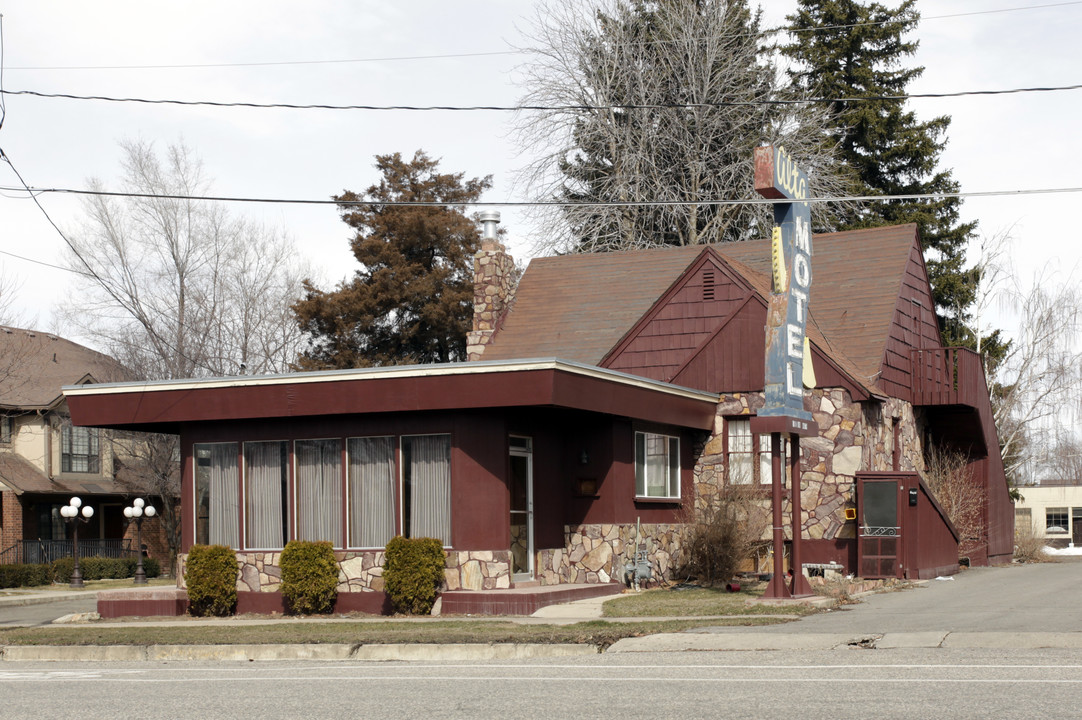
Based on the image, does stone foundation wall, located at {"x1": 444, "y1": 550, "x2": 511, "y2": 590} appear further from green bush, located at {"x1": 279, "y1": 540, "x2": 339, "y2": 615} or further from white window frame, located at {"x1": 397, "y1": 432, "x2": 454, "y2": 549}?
green bush, located at {"x1": 279, "y1": 540, "x2": 339, "y2": 615}

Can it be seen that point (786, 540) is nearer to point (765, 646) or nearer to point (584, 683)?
point (765, 646)

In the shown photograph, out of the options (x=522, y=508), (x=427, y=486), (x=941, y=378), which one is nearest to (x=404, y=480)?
(x=427, y=486)

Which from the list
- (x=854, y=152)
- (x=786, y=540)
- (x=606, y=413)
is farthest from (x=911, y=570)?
(x=854, y=152)

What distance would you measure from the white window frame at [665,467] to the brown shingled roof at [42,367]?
24.7 meters

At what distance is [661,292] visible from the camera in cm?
2925

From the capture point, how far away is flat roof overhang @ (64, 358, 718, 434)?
748 inches

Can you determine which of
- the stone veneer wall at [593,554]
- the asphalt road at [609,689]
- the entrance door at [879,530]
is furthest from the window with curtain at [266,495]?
the entrance door at [879,530]

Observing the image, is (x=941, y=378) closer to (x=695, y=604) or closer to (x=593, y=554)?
(x=593, y=554)

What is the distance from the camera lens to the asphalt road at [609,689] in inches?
354

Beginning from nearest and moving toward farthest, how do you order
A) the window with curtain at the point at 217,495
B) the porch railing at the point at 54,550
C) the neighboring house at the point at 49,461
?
the window with curtain at the point at 217,495 < the porch railing at the point at 54,550 < the neighboring house at the point at 49,461

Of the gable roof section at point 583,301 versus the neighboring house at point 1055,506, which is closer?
the gable roof section at point 583,301

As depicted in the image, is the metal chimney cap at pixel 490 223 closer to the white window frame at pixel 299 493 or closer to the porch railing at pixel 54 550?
the white window frame at pixel 299 493

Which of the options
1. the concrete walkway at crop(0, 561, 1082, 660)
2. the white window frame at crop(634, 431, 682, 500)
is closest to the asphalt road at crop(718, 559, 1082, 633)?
the concrete walkway at crop(0, 561, 1082, 660)

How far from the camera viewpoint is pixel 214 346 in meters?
45.8
